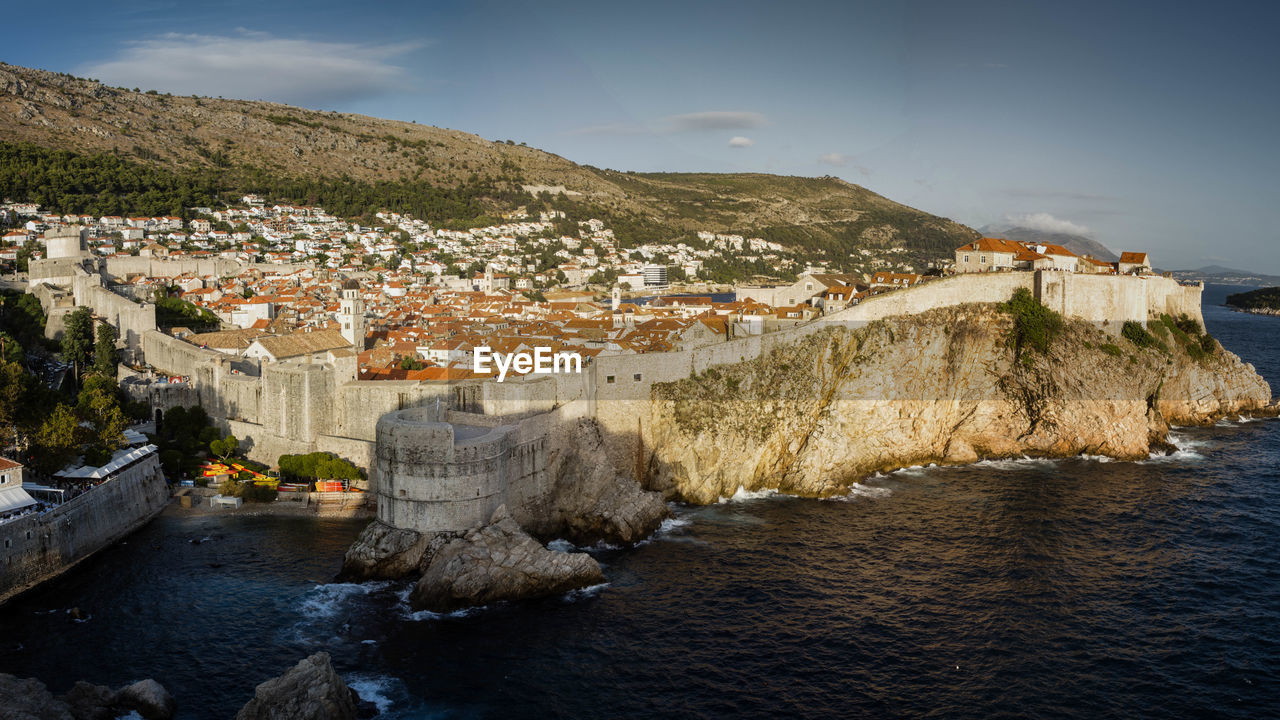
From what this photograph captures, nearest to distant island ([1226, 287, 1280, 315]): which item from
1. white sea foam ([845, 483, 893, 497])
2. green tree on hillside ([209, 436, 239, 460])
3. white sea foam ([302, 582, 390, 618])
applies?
white sea foam ([845, 483, 893, 497])

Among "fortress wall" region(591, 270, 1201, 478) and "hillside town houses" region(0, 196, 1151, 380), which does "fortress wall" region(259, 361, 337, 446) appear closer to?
"hillside town houses" region(0, 196, 1151, 380)

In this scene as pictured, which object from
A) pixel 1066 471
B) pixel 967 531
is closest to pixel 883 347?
pixel 1066 471


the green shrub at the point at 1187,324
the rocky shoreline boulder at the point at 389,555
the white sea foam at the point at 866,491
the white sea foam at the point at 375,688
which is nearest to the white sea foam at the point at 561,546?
the rocky shoreline boulder at the point at 389,555

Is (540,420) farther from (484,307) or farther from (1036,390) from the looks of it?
(484,307)

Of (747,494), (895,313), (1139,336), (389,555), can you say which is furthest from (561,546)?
(1139,336)

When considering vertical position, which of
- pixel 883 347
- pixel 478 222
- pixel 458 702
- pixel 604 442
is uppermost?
pixel 478 222

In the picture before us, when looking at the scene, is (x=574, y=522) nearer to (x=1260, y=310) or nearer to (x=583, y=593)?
(x=583, y=593)
